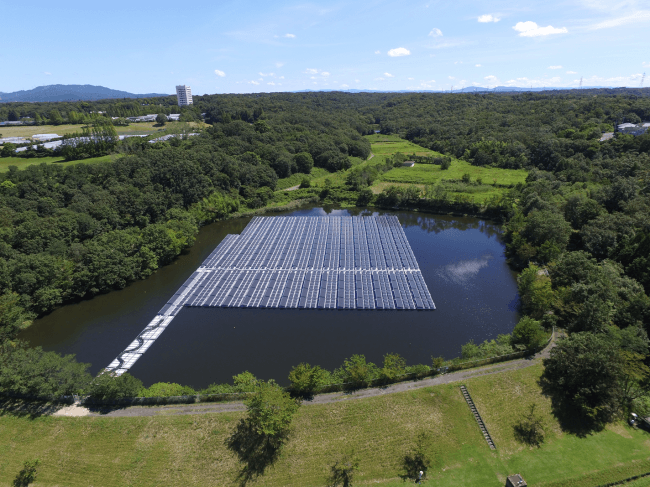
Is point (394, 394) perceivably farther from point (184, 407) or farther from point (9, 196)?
point (9, 196)

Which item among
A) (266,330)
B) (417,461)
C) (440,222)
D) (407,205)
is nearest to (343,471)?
(417,461)

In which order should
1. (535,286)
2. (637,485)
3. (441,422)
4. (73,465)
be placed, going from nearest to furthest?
(637,485)
(73,465)
(441,422)
(535,286)

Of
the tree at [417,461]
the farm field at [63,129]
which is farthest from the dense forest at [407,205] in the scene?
the farm field at [63,129]

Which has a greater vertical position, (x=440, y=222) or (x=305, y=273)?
(x=440, y=222)

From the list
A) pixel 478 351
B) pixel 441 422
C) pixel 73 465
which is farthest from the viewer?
pixel 478 351

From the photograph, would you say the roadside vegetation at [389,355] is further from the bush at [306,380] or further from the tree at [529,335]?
the bush at [306,380]

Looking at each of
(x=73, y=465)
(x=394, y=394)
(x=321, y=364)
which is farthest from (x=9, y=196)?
(x=394, y=394)

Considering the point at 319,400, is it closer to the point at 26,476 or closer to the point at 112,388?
the point at 112,388
